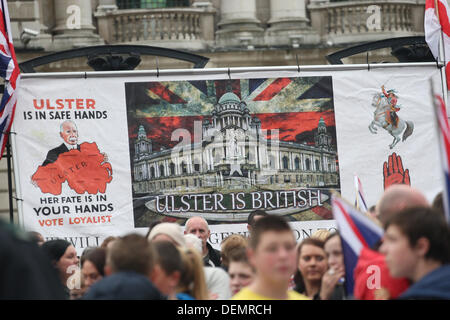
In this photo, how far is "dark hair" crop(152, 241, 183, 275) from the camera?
6.94 metres

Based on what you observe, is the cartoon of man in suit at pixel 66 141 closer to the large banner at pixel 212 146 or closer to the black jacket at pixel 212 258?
the large banner at pixel 212 146

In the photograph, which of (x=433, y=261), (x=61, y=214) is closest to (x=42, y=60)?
(x=61, y=214)

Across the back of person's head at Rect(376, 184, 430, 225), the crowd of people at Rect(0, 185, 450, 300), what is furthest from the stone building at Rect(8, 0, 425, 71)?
the back of person's head at Rect(376, 184, 430, 225)

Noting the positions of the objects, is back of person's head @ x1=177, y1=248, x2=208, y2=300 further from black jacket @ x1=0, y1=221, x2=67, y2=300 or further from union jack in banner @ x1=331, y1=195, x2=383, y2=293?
black jacket @ x1=0, y1=221, x2=67, y2=300

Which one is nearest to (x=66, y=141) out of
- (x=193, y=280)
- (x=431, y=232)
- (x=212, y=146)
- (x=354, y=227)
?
(x=212, y=146)

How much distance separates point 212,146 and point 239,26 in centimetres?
1156

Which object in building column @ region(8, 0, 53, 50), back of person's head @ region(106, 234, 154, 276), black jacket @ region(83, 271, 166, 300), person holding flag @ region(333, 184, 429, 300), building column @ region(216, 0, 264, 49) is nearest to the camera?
black jacket @ region(83, 271, 166, 300)

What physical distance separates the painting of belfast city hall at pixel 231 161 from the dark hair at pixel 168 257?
721cm

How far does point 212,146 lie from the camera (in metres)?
14.5

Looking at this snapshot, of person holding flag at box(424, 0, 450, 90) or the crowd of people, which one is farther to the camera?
person holding flag at box(424, 0, 450, 90)

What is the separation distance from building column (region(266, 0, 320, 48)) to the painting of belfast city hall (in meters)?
11.0

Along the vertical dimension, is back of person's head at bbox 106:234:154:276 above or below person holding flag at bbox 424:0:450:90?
below

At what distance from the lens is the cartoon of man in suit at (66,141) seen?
556 inches
